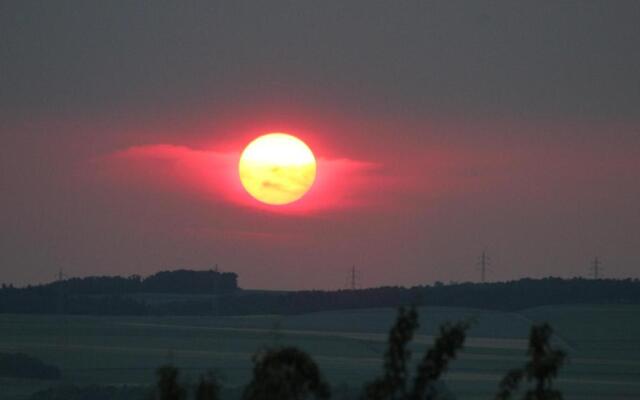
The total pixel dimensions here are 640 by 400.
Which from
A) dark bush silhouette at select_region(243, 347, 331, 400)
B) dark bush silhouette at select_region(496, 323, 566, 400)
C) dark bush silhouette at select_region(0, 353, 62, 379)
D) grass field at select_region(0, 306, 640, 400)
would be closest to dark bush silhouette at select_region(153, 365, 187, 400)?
dark bush silhouette at select_region(243, 347, 331, 400)

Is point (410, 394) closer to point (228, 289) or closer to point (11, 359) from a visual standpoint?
point (11, 359)

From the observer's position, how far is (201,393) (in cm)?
1752

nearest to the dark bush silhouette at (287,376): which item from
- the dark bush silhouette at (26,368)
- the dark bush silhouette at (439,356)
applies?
the dark bush silhouette at (439,356)

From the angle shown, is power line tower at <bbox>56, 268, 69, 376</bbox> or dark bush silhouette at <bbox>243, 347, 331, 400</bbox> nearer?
dark bush silhouette at <bbox>243, 347, 331, 400</bbox>

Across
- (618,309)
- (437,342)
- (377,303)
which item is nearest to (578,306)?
(618,309)

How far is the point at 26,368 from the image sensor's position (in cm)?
6606

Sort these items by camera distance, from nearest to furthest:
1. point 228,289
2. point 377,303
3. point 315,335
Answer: point 315,335, point 377,303, point 228,289

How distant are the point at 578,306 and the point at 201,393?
91.6m

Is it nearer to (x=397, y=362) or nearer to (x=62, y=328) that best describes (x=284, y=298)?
(x=62, y=328)

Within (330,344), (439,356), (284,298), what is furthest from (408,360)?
(284,298)

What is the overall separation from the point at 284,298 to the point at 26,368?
64.1m

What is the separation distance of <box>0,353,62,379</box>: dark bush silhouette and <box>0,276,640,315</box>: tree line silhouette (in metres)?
45.2

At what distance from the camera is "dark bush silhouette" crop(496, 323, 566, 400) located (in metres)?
17.9

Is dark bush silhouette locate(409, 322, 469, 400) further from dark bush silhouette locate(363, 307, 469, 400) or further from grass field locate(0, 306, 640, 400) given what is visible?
grass field locate(0, 306, 640, 400)
